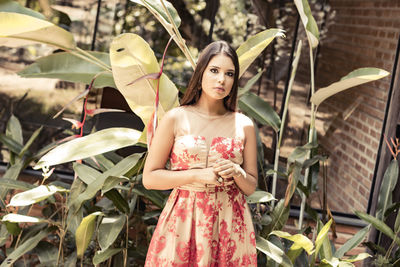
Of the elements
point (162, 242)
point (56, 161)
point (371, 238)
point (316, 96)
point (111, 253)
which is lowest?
point (371, 238)

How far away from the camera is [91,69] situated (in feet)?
9.37

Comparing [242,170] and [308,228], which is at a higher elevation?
[242,170]

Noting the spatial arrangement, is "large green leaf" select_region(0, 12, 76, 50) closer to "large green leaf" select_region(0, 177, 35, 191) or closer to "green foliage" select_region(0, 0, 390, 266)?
"green foliage" select_region(0, 0, 390, 266)

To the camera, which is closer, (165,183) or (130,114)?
(165,183)

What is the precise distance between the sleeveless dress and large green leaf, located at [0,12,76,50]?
30.4 inches

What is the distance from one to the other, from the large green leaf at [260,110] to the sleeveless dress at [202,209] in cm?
100

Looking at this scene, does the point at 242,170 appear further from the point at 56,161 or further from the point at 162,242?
the point at 56,161

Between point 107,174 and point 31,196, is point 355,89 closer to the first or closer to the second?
point 107,174

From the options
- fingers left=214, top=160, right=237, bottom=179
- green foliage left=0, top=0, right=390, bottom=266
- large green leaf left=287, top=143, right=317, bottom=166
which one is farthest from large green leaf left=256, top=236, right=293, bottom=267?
fingers left=214, top=160, right=237, bottom=179

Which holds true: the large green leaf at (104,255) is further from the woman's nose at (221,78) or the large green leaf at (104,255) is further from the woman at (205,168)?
the woman's nose at (221,78)

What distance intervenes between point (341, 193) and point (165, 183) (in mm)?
2435

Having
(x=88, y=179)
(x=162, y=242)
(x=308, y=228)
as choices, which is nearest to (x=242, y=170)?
(x=162, y=242)

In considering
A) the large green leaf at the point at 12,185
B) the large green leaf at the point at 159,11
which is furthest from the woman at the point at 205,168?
the large green leaf at the point at 12,185

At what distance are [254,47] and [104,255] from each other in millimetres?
1297
